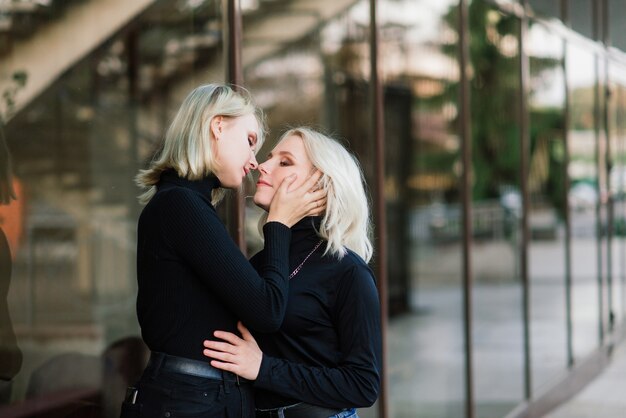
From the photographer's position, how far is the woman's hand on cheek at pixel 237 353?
2.45 m

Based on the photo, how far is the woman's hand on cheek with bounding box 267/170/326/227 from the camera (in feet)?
8.43

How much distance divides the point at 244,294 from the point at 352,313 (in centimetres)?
35

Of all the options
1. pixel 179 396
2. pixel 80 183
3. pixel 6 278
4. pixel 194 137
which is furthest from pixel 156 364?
pixel 80 183

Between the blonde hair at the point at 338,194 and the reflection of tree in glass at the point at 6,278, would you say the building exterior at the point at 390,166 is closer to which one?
the reflection of tree in glass at the point at 6,278

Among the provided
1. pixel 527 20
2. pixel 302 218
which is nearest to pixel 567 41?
pixel 527 20

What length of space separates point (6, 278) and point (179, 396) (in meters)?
0.81

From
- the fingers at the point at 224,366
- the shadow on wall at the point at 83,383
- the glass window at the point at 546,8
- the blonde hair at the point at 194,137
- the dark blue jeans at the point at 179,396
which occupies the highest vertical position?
the glass window at the point at 546,8

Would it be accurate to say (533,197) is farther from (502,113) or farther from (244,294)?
(244,294)

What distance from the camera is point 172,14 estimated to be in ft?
12.1

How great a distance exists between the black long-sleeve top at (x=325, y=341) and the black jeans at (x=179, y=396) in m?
0.13

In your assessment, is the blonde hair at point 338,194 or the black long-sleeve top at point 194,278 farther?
the blonde hair at point 338,194

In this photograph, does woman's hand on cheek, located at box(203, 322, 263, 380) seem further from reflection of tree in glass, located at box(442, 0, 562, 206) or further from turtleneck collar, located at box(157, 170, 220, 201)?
reflection of tree in glass, located at box(442, 0, 562, 206)

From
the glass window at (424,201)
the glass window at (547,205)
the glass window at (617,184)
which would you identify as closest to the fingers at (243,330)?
the glass window at (424,201)

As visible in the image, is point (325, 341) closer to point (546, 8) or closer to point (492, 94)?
point (492, 94)
